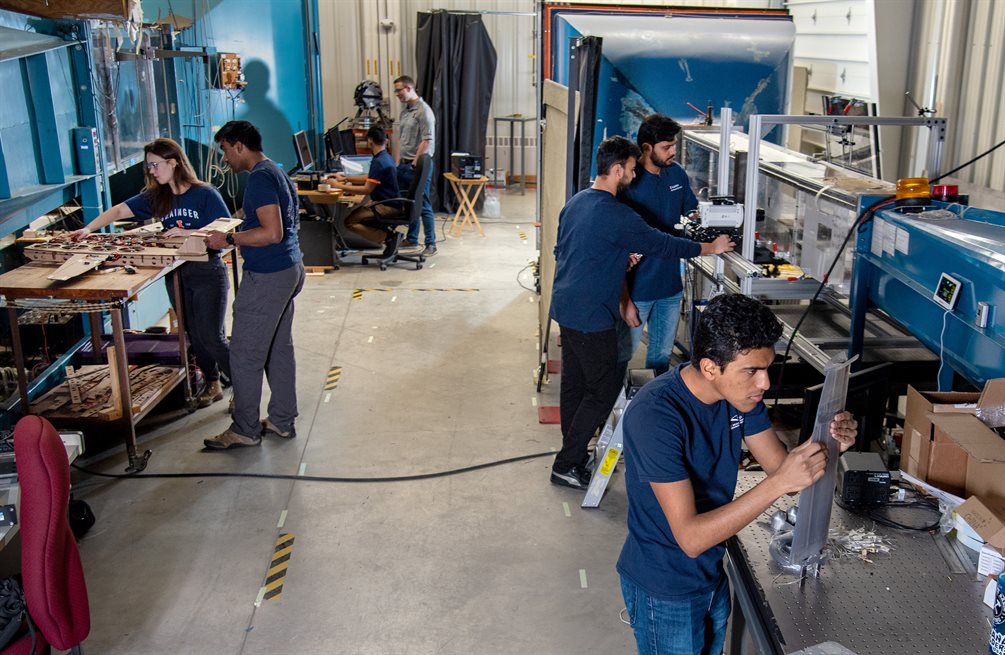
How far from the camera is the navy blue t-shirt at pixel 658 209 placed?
511cm

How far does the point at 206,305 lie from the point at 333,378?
1.10 meters

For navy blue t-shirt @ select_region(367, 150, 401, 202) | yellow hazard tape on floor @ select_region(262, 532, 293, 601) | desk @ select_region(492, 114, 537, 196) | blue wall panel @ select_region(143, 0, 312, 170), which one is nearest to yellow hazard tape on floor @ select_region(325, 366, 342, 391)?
yellow hazard tape on floor @ select_region(262, 532, 293, 601)

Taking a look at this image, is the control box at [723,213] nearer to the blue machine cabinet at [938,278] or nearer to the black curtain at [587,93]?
the blue machine cabinet at [938,278]

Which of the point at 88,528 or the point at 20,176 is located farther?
the point at 20,176

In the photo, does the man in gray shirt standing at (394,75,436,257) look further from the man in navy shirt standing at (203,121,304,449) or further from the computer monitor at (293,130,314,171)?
the man in navy shirt standing at (203,121,304,449)

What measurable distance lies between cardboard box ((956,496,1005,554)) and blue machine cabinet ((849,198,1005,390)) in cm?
47

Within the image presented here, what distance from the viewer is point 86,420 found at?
5070mm

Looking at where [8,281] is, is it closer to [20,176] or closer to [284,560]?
[20,176]

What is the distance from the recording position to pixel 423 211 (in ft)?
33.2

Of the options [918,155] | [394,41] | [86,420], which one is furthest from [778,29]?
[394,41]

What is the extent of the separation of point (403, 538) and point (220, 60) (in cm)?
665

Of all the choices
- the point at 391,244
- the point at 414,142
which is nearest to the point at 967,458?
the point at 391,244

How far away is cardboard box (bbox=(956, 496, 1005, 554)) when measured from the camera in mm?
2600

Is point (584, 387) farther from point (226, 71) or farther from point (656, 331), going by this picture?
point (226, 71)
